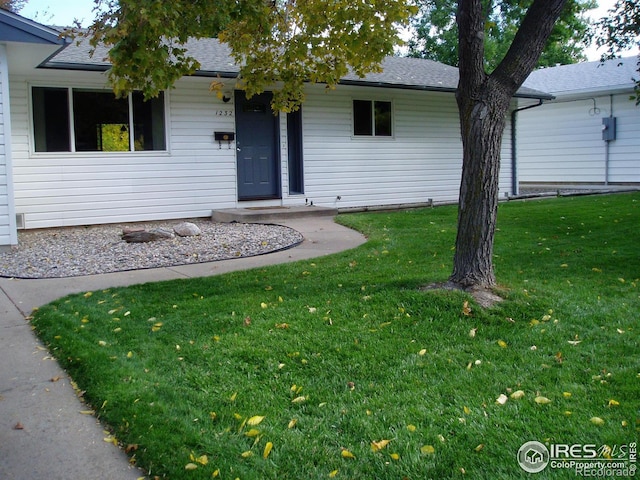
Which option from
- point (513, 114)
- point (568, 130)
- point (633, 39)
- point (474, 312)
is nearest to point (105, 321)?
point (474, 312)

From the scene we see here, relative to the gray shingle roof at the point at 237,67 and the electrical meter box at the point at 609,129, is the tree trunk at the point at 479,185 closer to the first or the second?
the gray shingle roof at the point at 237,67

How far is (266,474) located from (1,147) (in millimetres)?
7946

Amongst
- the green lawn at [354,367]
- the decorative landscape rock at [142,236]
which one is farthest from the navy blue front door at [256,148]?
the green lawn at [354,367]

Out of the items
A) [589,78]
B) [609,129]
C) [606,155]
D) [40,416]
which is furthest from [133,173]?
[589,78]

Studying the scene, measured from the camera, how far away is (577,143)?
A: 22000mm

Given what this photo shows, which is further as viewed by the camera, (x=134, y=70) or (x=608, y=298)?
(x=608, y=298)

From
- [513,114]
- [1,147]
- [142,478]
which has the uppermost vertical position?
[513,114]

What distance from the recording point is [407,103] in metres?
16.0

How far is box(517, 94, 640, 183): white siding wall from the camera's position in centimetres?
2056

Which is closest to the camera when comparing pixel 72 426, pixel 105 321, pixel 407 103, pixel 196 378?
pixel 72 426

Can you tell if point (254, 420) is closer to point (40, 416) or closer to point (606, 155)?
point (40, 416)

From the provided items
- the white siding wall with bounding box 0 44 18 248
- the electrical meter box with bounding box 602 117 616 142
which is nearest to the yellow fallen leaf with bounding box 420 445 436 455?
the white siding wall with bounding box 0 44 18 248

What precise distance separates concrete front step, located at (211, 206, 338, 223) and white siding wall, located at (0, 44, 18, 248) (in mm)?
4175

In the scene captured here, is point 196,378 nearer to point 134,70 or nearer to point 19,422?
point 19,422
